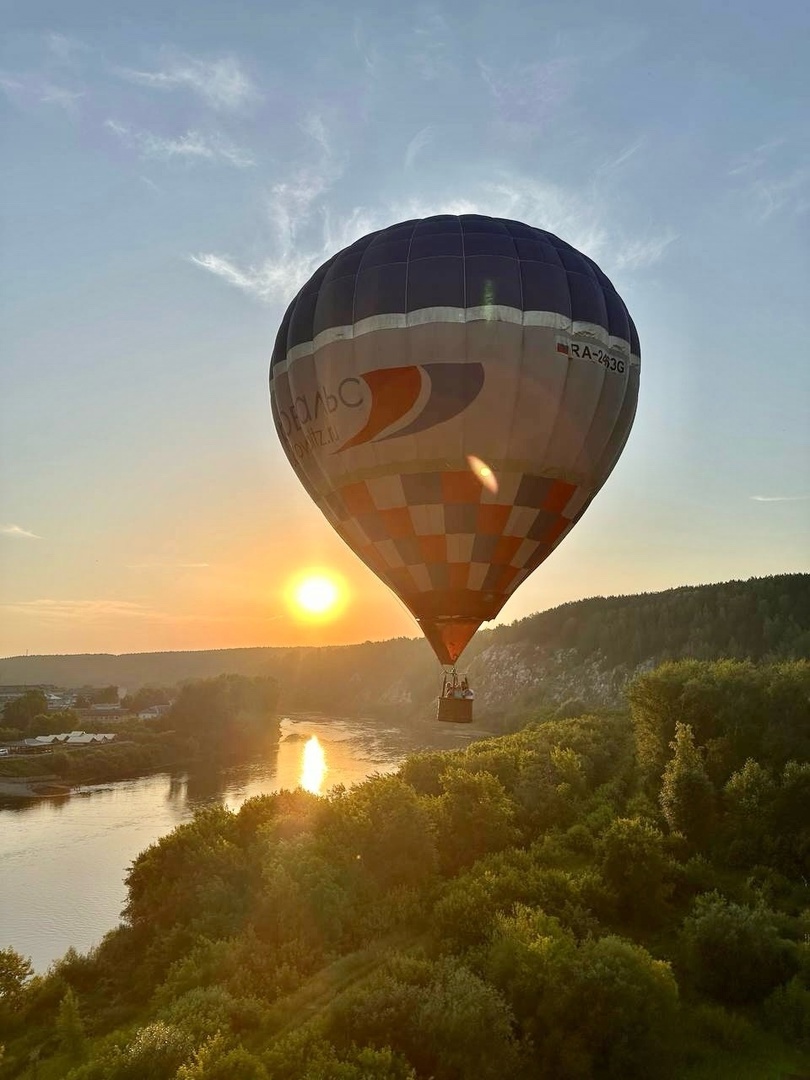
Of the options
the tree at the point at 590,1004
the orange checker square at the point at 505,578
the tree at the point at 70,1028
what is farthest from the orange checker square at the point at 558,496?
the tree at the point at 70,1028

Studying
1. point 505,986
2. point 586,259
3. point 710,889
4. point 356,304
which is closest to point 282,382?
point 356,304

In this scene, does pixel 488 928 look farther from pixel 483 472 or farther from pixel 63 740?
pixel 63 740

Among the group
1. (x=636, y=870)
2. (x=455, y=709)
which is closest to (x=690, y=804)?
(x=636, y=870)

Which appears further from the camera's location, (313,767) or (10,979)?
(313,767)

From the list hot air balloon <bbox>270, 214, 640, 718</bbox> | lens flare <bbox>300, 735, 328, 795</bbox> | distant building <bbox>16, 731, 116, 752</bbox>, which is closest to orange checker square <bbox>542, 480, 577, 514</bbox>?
hot air balloon <bbox>270, 214, 640, 718</bbox>

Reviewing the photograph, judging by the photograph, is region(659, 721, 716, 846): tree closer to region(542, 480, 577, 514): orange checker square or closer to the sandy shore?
region(542, 480, 577, 514): orange checker square

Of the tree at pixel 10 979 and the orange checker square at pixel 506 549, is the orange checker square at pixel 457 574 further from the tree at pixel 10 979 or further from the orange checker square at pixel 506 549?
the tree at pixel 10 979
